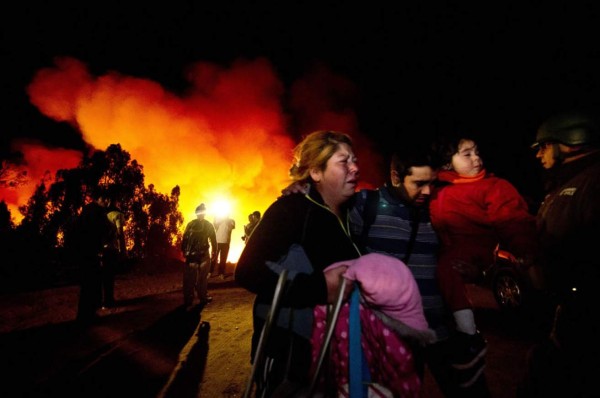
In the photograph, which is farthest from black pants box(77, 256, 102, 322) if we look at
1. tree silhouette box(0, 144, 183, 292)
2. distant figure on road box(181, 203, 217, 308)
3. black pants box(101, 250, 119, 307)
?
tree silhouette box(0, 144, 183, 292)

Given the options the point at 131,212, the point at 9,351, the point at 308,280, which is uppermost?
the point at 131,212

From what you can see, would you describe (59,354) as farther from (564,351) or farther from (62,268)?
(62,268)

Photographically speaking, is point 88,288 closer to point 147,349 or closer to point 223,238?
point 147,349

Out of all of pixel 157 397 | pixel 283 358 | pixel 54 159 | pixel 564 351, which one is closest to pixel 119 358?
pixel 157 397

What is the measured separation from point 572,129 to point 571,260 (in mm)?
881

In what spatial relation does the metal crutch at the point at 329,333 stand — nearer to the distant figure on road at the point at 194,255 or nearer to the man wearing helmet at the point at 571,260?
the man wearing helmet at the point at 571,260

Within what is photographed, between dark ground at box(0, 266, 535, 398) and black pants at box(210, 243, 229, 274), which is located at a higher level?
black pants at box(210, 243, 229, 274)

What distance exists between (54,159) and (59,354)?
33347 mm

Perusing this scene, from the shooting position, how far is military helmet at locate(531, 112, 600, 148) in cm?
213

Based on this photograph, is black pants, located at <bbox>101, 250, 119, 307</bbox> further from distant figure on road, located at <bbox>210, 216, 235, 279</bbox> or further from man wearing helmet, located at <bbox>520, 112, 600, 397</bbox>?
man wearing helmet, located at <bbox>520, 112, 600, 397</bbox>

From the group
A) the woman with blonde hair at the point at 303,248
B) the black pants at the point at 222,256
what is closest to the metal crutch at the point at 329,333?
the woman with blonde hair at the point at 303,248

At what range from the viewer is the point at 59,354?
452 cm

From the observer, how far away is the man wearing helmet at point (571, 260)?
184cm

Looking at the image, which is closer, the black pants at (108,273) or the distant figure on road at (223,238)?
the black pants at (108,273)
